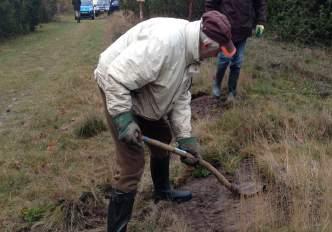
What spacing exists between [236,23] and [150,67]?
335cm

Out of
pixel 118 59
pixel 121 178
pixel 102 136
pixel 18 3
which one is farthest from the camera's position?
pixel 18 3

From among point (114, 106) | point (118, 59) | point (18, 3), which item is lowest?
point (18, 3)

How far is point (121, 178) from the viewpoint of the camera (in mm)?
3566

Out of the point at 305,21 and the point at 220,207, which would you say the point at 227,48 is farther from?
the point at 305,21

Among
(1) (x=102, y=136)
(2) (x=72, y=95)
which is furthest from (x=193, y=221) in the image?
(2) (x=72, y=95)

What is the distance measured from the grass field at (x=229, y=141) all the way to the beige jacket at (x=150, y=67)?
948 mm

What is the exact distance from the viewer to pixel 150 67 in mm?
3166

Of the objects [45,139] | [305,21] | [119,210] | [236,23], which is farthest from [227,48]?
[305,21]

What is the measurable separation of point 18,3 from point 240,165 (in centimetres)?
1977

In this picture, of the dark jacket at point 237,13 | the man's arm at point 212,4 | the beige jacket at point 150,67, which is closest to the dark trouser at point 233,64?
the dark jacket at point 237,13

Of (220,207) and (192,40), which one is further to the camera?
(220,207)

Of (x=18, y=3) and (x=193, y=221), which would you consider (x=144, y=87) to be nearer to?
(x=193, y=221)

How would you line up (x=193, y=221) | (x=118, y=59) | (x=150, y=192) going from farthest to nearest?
(x=150, y=192) < (x=193, y=221) < (x=118, y=59)

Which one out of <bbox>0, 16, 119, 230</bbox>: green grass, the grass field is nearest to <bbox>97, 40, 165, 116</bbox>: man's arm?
the grass field
